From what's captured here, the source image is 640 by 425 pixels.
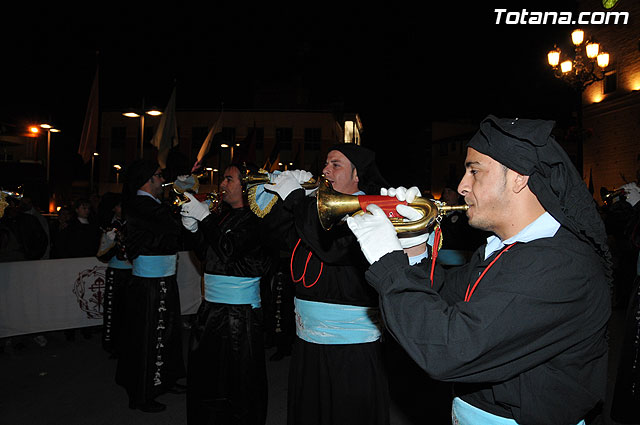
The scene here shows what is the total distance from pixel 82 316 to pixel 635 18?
74.3 feet

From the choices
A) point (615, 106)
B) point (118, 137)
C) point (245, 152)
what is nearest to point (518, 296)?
point (245, 152)

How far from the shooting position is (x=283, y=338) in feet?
23.1

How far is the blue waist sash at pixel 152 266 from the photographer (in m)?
5.18

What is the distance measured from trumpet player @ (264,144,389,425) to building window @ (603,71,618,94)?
21.9 metres

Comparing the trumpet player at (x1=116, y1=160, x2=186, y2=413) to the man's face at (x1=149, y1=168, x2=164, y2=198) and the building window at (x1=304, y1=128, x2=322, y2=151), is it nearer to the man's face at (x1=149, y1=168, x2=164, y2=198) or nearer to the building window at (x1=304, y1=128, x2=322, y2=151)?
the man's face at (x1=149, y1=168, x2=164, y2=198)

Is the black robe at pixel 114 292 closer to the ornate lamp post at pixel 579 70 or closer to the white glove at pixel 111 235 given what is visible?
the white glove at pixel 111 235

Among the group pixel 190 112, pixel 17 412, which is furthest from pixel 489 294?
pixel 190 112

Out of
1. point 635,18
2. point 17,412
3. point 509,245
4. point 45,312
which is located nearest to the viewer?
point 509,245

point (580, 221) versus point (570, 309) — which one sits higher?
point (580, 221)

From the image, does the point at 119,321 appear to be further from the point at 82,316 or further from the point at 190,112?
the point at 190,112

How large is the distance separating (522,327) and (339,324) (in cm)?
171

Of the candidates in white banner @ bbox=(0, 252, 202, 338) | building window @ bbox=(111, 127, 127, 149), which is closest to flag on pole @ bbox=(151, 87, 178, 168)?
white banner @ bbox=(0, 252, 202, 338)

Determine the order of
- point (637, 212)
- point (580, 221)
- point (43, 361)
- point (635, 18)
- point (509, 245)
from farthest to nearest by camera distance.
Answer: point (635, 18), point (43, 361), point (637, 212), point (509, 245), point (580, 221)

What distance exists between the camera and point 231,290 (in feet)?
13.6
